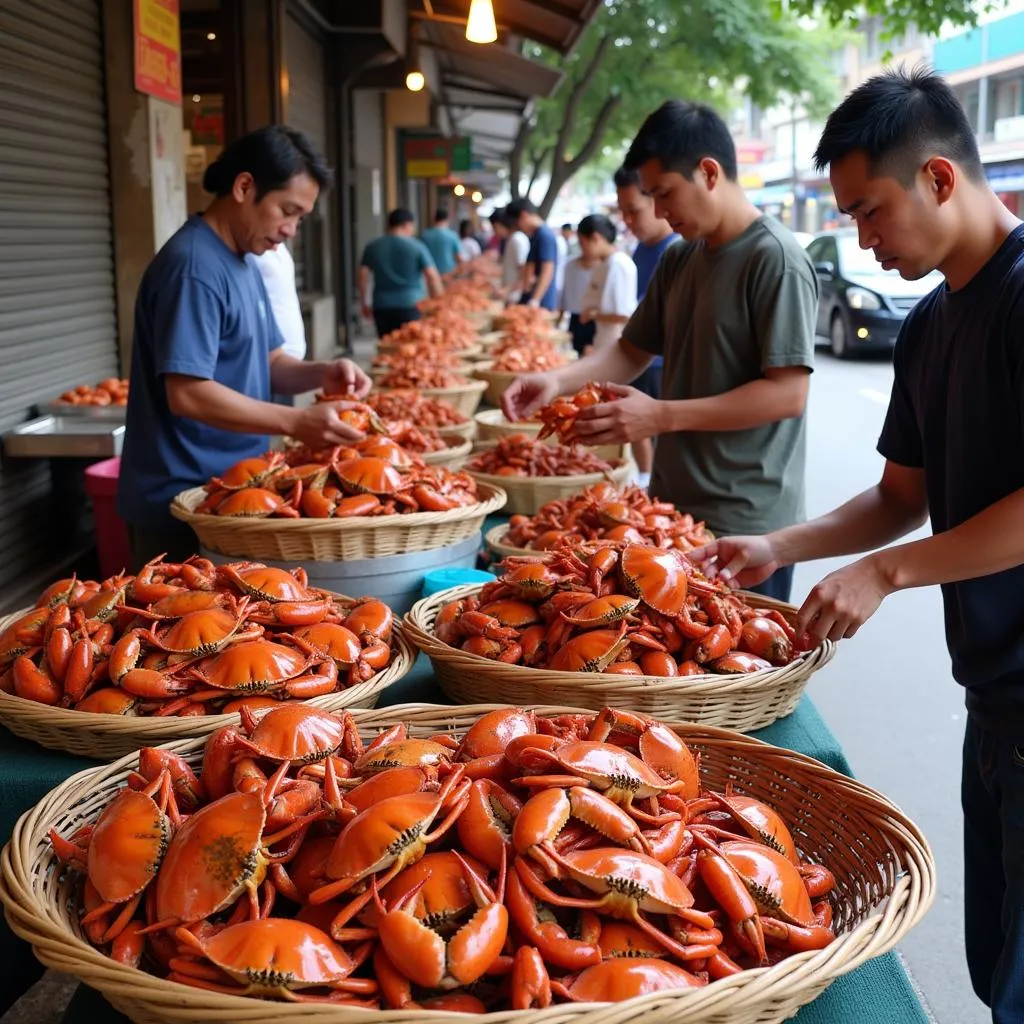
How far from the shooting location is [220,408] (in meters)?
3.41

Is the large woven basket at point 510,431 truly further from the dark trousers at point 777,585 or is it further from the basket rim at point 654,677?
the basket rim at point 654,677

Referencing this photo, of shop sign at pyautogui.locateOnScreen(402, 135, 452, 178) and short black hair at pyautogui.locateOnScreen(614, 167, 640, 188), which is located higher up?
shop sign at pyautogui.locateOnScreen(402, 135, 452, 178)

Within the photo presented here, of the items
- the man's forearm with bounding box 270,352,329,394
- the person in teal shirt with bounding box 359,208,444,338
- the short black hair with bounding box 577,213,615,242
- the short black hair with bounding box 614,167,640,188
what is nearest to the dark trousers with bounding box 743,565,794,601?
the man's forearm with bounding box 270,352,329,394

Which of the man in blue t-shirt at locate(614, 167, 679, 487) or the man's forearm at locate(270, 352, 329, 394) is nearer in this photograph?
the man's forearm at locate(270, 352, 329, 394)

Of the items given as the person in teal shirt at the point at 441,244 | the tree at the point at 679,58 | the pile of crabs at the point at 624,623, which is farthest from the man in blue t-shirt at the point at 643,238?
the tree at the point at 679,58

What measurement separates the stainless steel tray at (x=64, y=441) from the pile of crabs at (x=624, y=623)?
11.5 feet

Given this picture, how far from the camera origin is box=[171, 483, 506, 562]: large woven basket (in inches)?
120

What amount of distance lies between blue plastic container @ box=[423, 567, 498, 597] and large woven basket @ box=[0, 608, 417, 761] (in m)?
0.81

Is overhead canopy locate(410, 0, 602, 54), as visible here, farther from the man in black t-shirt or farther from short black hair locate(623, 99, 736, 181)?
the man in black t-shirt

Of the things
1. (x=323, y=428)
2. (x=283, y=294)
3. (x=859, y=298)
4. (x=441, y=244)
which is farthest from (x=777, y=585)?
(x=859, y=298)

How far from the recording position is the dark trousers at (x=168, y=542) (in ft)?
12.3

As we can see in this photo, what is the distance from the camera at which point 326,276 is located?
42.8 feet

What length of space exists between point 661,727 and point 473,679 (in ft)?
2.05

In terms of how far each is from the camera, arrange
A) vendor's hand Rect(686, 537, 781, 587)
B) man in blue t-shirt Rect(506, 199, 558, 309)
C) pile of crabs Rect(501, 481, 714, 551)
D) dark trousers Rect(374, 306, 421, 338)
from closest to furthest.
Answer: vendor's hand Rect(686, 537, 781, 587) < pile of crabs Rect(501, 481, 714, 551) < dark trousers Rect(374, 306, 421, 338) < man in blue t-shirt Rect(506, 199, 558, 309)
